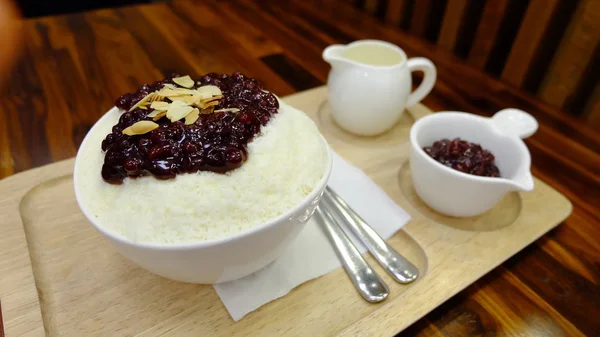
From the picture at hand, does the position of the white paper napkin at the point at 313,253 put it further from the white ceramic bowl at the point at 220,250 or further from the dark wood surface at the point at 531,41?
the dark wood surface at the point at 531,41

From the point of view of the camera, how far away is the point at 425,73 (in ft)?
5.07

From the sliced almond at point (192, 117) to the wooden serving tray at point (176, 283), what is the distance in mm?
418

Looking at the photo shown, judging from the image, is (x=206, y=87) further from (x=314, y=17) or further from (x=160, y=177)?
(x=314, y=17)

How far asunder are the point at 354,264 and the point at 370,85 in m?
0.65

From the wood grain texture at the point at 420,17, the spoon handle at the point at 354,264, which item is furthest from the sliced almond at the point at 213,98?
the wood grain texture at the point at 420,17

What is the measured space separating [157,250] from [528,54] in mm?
1987

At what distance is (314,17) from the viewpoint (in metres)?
2.53

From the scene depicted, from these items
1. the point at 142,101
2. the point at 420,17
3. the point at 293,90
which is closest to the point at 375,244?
the point at 142,101

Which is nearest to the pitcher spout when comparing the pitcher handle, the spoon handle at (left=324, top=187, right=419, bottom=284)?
the pitcher handle

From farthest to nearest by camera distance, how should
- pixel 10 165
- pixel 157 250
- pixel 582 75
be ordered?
pixel 582 75 < pixel 10 165 < pixel 157 250

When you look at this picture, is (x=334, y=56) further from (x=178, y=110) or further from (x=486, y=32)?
(x=486, y=32)

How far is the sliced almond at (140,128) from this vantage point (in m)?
0.86

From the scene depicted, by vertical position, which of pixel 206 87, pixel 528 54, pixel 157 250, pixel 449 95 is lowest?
pixel 449 95

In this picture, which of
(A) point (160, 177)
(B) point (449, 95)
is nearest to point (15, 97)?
(A) point (160, 177)
